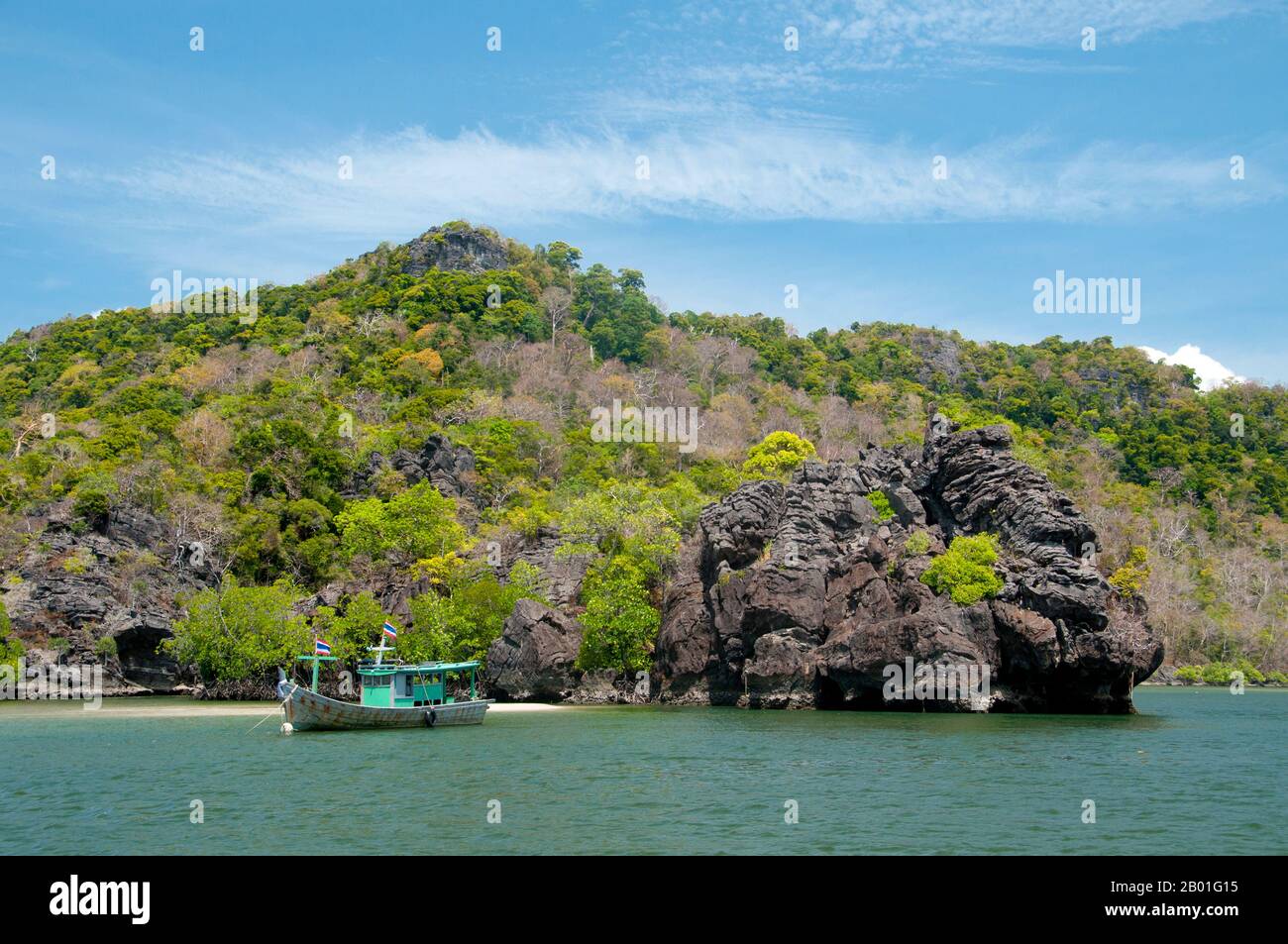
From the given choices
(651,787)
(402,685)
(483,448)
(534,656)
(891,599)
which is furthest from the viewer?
(483,448)

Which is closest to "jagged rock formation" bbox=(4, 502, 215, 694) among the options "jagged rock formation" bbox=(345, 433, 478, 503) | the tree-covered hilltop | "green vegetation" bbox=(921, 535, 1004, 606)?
the tree-covered hilltop

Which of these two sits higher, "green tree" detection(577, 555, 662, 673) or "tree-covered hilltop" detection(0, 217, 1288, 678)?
"tree-covered hilltop" detection(0, 217, 1288, 678)

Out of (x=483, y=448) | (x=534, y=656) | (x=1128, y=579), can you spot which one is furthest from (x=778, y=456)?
(x=534, y=656)

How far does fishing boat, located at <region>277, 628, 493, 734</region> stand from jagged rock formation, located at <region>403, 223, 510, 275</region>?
7738cm

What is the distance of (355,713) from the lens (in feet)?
120

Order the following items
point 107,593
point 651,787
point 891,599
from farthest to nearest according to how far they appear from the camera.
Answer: point 107,593 → point 891,599 → point 651,787

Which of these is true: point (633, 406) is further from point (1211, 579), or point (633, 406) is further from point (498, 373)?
point (1211, 579)

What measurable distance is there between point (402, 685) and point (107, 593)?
82.2ft

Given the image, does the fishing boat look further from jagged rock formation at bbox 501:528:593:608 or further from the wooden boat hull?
jagged rock formation at bbox 501:528:593:608

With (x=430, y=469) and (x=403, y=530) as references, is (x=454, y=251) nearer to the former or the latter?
(x=430, y=469)

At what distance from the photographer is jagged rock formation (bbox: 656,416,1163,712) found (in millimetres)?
40250
